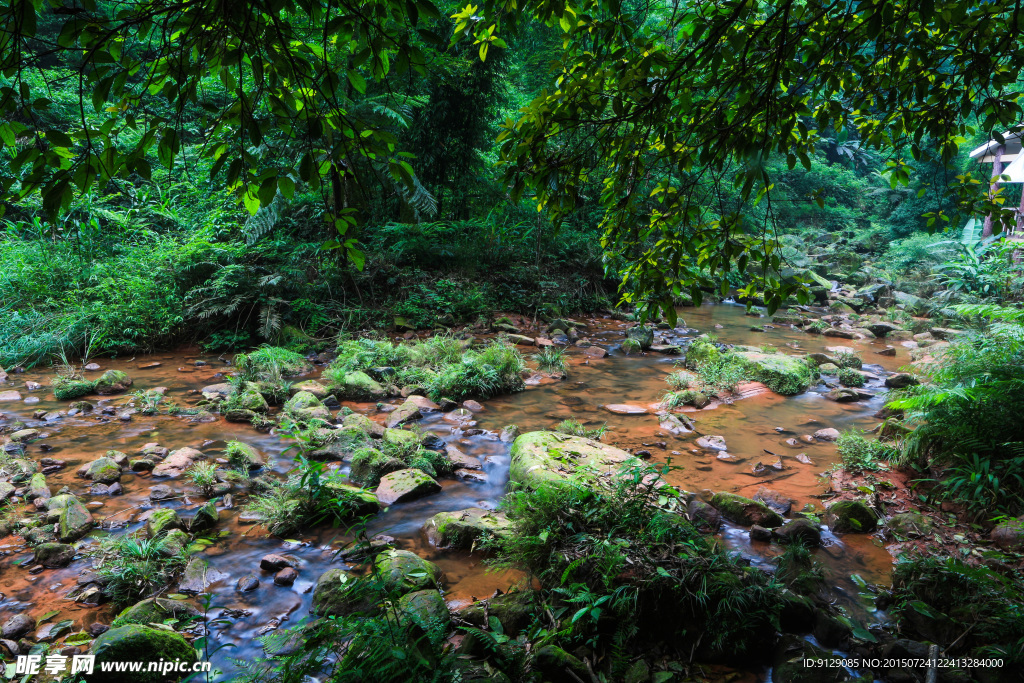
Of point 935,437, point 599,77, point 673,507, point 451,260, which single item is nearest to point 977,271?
point 935,437

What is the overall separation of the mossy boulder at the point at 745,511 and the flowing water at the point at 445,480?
0.55 ft

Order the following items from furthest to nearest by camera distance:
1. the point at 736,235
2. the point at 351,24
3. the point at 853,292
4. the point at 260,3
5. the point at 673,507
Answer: the point at 853,292 → the point at 673,507 → the point at 736,235 → the point at 351,24 → the point at 260,3

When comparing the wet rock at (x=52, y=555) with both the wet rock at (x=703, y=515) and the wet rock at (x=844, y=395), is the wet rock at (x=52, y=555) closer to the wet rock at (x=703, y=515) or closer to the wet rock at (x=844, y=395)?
the wet rock at (x=703, y=515)

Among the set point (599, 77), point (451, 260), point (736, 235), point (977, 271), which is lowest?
point (977, 271)

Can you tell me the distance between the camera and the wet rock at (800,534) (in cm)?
384

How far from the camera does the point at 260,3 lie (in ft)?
5.32

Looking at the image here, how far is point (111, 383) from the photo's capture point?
6.95 meters

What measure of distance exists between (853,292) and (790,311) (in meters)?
4.05

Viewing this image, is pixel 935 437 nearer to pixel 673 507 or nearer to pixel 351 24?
pixel 673 507

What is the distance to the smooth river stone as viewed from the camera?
6.77 m

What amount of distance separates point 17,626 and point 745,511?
15.5ft

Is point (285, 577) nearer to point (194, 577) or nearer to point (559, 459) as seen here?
point (194, 577)

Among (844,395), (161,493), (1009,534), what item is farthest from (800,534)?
(161,493)

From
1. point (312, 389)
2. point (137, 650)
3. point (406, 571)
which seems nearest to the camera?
point (137, 650)
